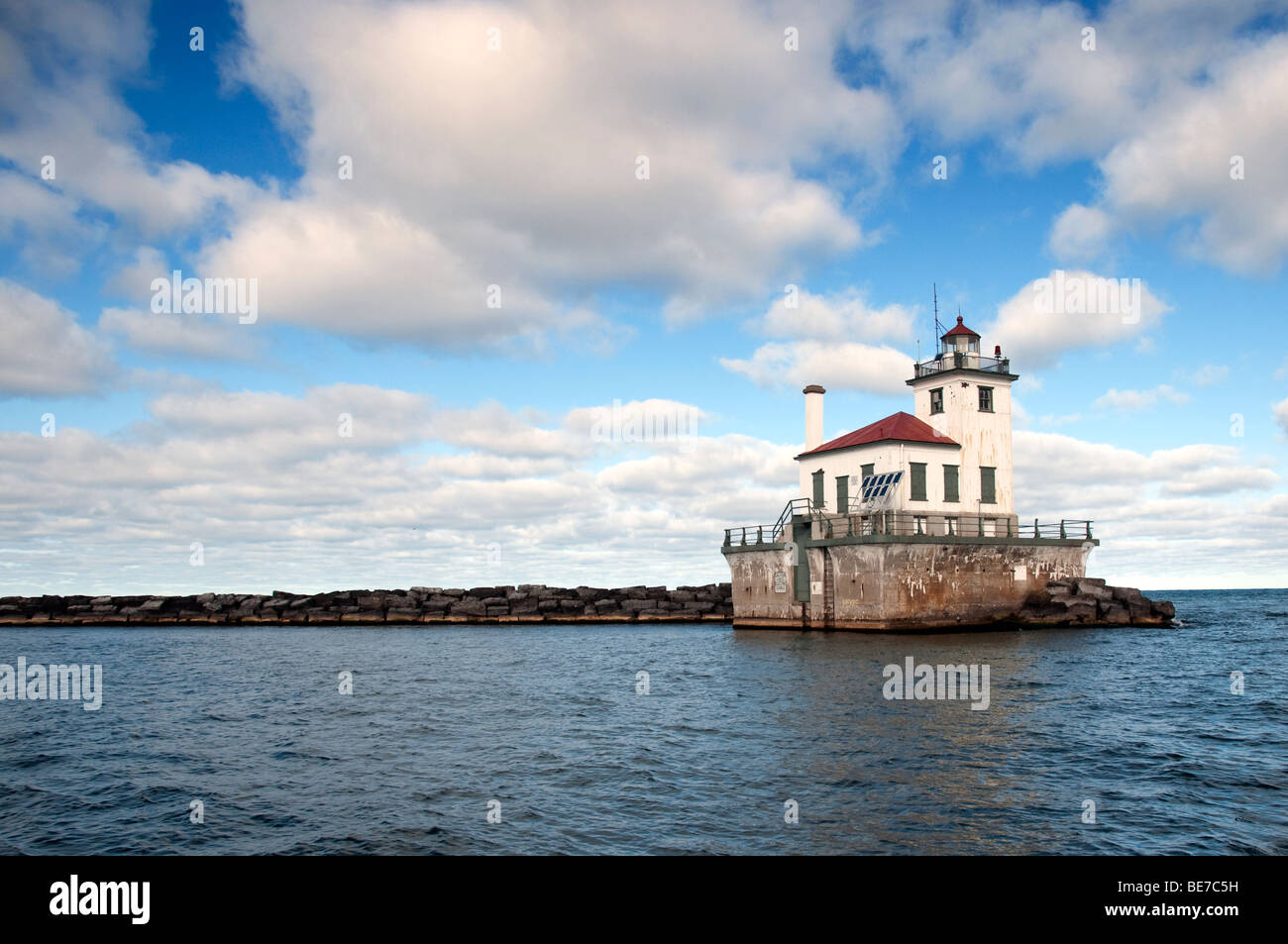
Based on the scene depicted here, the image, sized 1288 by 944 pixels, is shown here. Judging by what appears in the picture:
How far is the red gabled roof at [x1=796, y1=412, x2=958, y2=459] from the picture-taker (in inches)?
1659

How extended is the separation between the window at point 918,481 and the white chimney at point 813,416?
6.51m

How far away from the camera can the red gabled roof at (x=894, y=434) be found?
42.1m

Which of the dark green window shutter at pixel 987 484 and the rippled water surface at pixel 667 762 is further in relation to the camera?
the dark green window shutter at pixel 987 484

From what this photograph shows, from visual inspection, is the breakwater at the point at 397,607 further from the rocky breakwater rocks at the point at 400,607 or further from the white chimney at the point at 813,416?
the white chimney at the point at 813,416

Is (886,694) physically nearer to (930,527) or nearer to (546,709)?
(546,709)

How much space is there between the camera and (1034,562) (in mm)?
43219

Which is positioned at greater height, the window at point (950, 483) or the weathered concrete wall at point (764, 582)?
the window at point (950, 483)

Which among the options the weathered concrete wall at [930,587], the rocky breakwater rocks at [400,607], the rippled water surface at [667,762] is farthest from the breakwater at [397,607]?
the rippled water surface at [667,762]

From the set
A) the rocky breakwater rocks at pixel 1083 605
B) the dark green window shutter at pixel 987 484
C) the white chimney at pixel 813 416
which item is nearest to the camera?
the rocky breakwater rocks at pixel 1083 605

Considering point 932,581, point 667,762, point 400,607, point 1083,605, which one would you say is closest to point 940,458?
point 932,581

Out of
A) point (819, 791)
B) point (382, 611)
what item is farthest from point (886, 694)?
point (382, 611)
